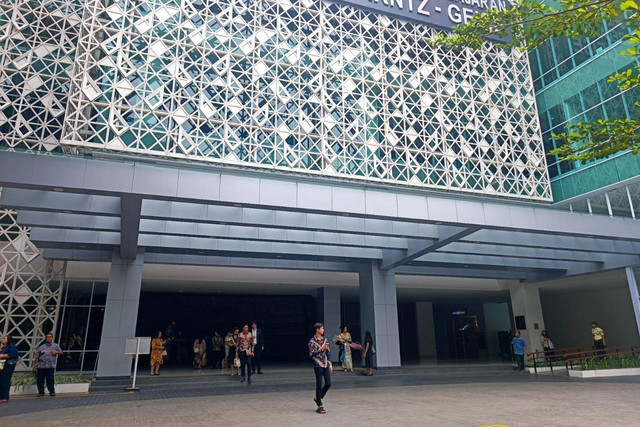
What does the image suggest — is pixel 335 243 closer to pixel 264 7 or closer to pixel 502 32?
pixel 502 32

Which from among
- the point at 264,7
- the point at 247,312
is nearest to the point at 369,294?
the point at 247,312

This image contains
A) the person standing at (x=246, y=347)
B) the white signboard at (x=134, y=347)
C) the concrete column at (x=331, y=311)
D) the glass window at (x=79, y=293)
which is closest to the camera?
the white signboard at (x=134, y=347)

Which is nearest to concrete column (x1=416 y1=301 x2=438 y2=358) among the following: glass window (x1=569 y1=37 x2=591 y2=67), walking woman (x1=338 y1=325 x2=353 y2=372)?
walking woman (x1=338 y1=325 x2=353 y2=372)

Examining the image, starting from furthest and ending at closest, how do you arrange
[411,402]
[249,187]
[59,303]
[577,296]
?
[577,296] < [59,303] < [249,187] < [411,402]

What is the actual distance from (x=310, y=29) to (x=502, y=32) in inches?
578

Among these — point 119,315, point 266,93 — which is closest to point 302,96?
point 266,93

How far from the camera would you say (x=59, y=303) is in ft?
55.3

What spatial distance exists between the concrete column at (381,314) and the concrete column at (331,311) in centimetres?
287

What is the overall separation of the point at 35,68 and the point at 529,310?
26.0m

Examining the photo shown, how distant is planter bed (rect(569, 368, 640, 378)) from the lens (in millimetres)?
14504

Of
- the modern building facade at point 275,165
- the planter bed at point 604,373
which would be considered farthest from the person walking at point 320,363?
the planter bed at point 604,373

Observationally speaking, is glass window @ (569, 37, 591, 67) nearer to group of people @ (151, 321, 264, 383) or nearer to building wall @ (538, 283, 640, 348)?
building wall @ (538, 283, 640, 348)

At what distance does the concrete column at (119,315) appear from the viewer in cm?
1439

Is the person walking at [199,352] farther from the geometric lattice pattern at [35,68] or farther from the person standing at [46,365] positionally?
the geometric lattice pattern at [35,68]
